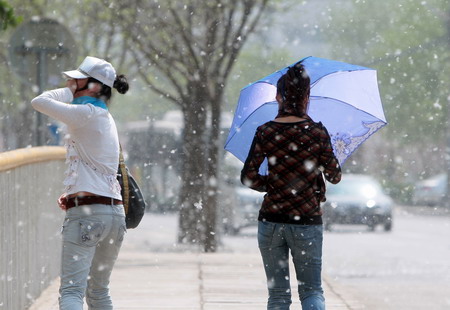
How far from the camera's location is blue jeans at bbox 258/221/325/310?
5469 mm

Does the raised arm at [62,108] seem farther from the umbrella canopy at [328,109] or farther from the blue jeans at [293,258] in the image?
the umbrella canopy at [328,109]

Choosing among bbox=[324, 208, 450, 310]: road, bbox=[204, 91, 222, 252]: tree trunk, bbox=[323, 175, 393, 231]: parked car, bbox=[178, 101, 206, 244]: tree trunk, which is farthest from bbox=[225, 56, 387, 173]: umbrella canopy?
bbox=[323, 175, 393, 231]: parked car

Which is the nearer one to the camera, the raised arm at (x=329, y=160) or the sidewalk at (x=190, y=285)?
the raised arm at (x=329, y=160)

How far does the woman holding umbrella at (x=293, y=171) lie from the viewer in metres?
5.42

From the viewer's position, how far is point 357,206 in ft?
82.2

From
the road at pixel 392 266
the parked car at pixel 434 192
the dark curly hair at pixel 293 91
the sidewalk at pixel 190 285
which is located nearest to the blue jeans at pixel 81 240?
the dark curly hair at pixel 293 91

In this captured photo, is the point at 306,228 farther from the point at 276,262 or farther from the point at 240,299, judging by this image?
the point at 240,299

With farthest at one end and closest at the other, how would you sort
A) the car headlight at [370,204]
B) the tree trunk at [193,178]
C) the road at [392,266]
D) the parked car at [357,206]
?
the parked car at [357,206] < the car headlight at [370,204] < the tree trunk at [193,178] < the road at [392,266]

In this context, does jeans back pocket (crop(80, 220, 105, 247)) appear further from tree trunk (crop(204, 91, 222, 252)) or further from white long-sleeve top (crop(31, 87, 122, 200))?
tree trunk (crop(204, 91, 222, 252))

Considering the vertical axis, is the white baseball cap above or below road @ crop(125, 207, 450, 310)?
above

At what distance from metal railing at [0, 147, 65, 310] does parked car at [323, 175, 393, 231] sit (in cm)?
1523

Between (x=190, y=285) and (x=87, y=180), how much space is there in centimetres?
456

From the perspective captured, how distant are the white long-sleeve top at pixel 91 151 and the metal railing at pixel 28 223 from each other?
108 cm

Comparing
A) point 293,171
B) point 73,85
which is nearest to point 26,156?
point 73,85
